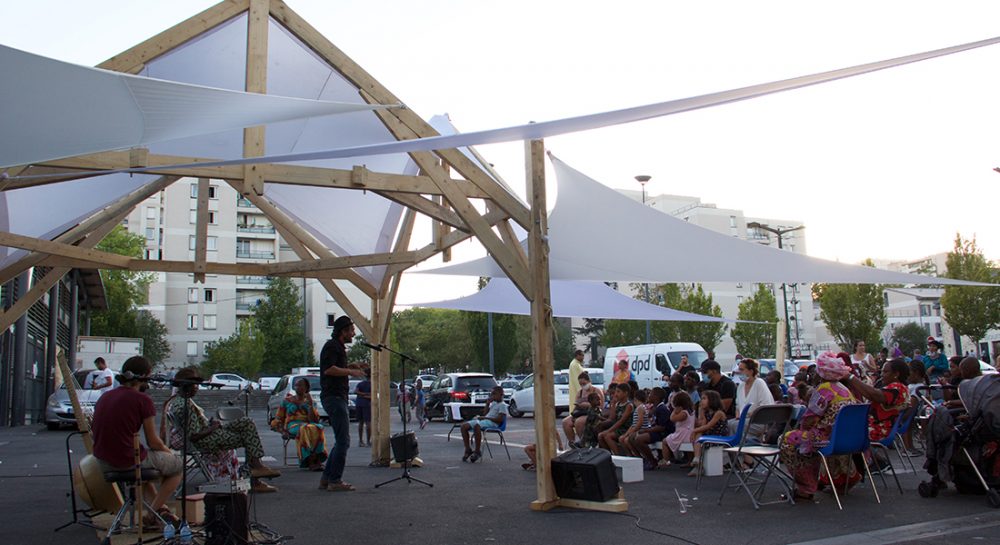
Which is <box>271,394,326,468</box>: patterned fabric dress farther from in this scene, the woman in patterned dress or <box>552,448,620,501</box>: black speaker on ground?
<box>552,448,620,501</box>: black speaker on ground

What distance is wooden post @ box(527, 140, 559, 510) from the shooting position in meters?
6.40

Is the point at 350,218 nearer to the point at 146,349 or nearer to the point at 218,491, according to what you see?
the point at 218,491

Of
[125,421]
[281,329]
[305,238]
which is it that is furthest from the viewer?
[281,329]

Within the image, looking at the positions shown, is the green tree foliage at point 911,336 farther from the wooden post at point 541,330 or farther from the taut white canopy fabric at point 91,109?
the taut white canopy fabric at point 91,109

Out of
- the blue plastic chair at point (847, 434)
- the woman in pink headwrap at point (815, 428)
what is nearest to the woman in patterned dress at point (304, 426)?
the woman in pink headwrap at point (815, 428)

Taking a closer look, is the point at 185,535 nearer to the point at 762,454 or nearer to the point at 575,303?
the point at 762,454

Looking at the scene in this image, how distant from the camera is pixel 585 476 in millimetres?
6258

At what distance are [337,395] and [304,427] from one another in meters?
2.09

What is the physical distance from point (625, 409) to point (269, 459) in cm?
499

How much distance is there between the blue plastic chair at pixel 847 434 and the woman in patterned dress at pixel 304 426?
238 inches

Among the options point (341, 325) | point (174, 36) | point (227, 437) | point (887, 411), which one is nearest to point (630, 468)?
point (887, 411)

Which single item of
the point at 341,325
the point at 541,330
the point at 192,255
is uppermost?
the point at 192,255

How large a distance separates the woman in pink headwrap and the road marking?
3.41 ft

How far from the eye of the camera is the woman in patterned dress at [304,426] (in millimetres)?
9664
